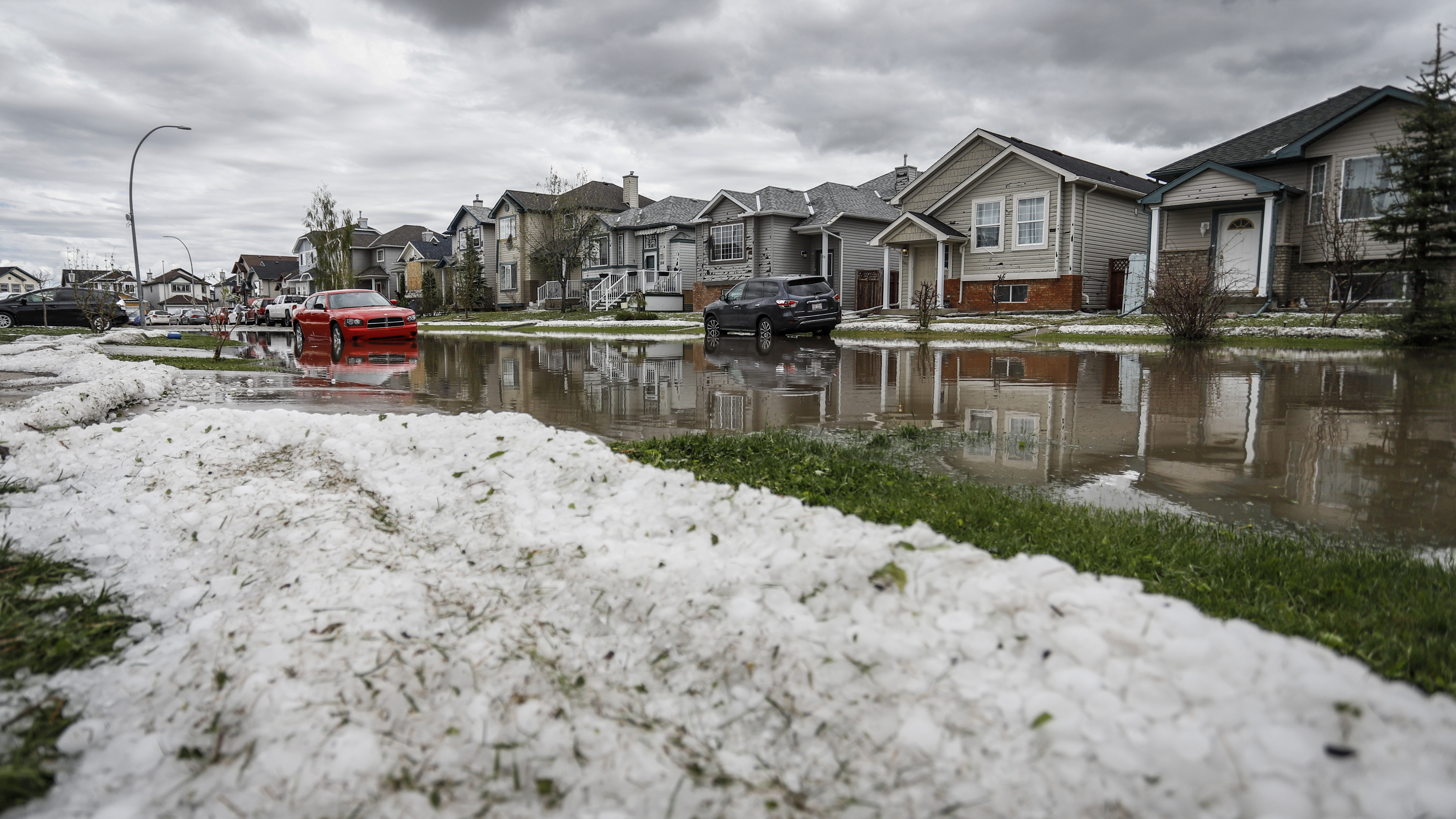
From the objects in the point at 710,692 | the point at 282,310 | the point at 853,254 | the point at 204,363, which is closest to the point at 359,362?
the point at 204,363

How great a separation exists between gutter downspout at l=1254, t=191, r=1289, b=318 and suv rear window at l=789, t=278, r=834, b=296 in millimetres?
12948

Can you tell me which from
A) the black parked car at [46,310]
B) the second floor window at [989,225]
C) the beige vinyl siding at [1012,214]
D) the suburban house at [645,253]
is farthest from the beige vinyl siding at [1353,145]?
the black parked car at [46,310]

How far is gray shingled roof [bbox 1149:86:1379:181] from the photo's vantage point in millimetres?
25406

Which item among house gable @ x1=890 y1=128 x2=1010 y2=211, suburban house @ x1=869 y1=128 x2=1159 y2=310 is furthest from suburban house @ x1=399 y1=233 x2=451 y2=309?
suburban house @ x1=869 y1=128 x2=1159 y2=310

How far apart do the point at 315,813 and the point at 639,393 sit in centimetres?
937

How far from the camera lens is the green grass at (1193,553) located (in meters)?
3.19

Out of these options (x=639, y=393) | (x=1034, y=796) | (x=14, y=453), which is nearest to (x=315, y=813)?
(x=1034, y=796)

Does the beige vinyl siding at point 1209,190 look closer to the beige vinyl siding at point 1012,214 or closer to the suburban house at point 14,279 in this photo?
the beige vinyl siding at point 1012,214

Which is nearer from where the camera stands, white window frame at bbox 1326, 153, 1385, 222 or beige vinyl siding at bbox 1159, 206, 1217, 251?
white window frame at bbox 1326, 153, 1385, 222

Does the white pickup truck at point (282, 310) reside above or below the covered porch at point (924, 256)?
below

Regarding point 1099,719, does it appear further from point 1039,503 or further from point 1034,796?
point 1039,503

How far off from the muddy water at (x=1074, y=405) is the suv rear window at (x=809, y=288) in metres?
4.49

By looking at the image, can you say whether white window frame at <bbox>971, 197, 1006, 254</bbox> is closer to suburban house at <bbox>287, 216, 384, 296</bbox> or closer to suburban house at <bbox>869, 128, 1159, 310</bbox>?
suburban house at <bbox>869, 128, 1159, 310</bbox>

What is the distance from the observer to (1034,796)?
7.16 ft
